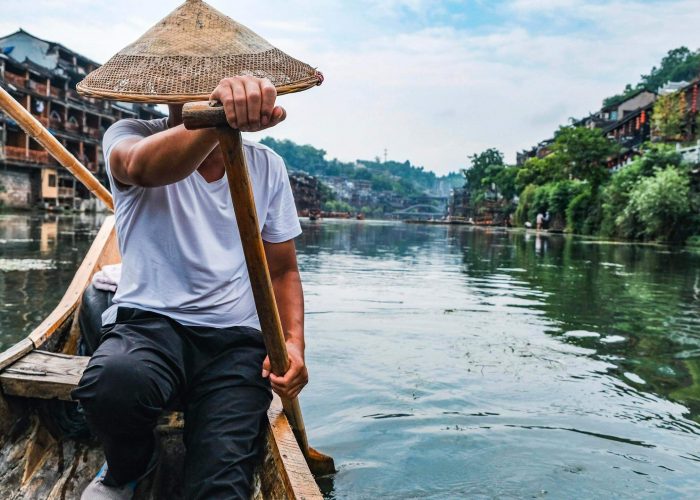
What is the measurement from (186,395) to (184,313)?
0.78 feet

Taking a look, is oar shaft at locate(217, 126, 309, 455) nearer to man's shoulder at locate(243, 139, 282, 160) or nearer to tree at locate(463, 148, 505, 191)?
man's shoulder at locate(243, 139, 282, 160)

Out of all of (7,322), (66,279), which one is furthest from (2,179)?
(7,322)

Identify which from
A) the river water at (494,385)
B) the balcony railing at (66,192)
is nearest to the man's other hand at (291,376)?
the river water at (494,385)

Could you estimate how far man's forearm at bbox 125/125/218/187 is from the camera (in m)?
1.57

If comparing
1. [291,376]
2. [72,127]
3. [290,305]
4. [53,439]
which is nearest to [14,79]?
[72,127]

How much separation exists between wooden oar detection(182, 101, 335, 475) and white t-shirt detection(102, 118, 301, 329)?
0.22 metres

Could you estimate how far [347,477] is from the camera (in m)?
3.10

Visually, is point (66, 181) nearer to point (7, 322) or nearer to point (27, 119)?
point (7, 322)

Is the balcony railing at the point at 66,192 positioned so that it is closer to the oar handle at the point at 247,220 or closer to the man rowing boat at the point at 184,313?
the man rowing boat at the point at 184,313

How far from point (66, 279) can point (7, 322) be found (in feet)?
9.68

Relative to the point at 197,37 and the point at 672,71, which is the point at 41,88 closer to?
the point at 197,37

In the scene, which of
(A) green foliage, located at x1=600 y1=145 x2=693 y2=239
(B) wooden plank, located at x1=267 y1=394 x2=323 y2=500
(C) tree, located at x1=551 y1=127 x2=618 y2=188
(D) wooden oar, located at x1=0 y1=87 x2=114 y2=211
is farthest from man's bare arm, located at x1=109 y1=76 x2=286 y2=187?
(C) tree, located at x1=551 y1=127 x2=618 y2=188

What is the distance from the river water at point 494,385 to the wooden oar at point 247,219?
1.34 m

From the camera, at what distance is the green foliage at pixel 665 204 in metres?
24.9
